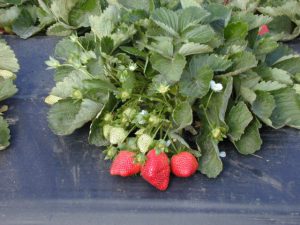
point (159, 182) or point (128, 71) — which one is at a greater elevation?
point (128, 71)

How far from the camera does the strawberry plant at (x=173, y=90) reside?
1.33m

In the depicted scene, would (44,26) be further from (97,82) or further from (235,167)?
(235,167)

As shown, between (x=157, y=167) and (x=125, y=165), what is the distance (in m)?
0.08

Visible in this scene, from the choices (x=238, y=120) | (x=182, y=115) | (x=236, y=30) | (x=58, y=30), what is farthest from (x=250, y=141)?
(x=58, y=30)

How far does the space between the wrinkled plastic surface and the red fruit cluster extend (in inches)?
1.0

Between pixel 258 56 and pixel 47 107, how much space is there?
595mm

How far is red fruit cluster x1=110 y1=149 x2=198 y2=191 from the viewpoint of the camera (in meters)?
1.29

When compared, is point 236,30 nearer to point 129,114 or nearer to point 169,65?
point 169,65

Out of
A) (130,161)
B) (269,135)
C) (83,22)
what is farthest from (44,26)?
(269,135)

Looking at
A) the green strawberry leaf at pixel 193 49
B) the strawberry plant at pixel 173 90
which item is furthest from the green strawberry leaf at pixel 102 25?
the green strawberry leaf at pixel 193 49

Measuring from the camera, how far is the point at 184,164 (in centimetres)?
130

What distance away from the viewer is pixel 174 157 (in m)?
1.33

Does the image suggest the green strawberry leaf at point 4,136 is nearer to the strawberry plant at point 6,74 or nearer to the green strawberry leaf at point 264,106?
the strawberry plant at point 6,74

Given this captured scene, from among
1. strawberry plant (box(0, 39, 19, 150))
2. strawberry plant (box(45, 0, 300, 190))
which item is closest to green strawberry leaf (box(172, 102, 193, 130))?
strawberry plant (box(45, 0, 300, 190))
